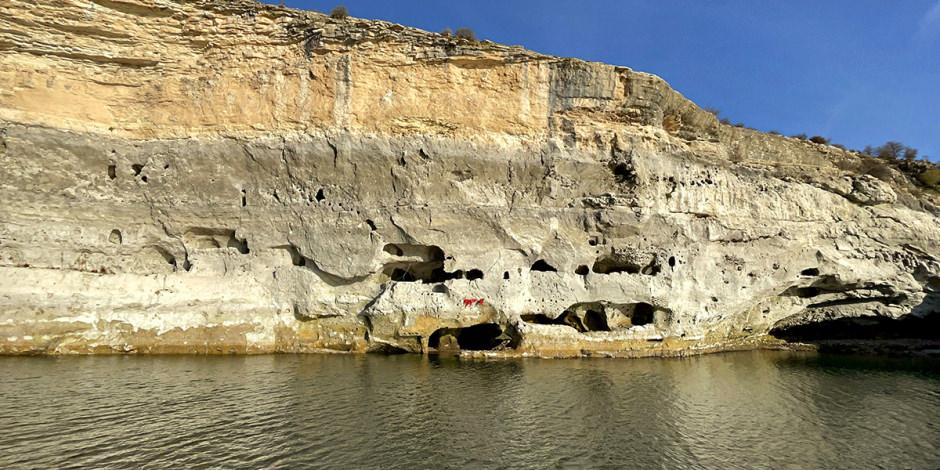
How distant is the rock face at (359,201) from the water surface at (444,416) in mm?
1870

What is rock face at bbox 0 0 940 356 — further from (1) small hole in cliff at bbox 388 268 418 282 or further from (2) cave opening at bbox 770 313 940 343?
(2) cave opening at bbox 770 313 940 343

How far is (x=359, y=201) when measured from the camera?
49.7 feet

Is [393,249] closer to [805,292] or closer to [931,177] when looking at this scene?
[805,292]

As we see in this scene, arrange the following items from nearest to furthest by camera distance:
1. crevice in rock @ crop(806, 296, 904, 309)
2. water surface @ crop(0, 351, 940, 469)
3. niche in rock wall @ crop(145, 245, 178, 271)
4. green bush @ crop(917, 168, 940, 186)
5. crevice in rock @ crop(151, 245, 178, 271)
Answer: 1. water surface @ crop(0, 351, 940, 469)
2. niche in rock wall @ crop(145, 245, 178, 271)
3. crevice in rock @ crop(151, 245, 178, 271)
4. crevice in rock @ crop(806, 296, 904, 309)
5. green bush @ crop(917, 168, 940, 186)

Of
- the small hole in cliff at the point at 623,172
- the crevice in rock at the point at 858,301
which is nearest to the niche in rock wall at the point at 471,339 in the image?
the small hole in cliff at the point at 623,172

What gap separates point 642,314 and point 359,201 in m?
9.12

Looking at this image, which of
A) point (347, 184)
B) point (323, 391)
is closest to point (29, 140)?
point (347, 184)

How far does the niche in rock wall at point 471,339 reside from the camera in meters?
15.2

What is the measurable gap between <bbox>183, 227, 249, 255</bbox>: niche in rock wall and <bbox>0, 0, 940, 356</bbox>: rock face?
2.0 inches

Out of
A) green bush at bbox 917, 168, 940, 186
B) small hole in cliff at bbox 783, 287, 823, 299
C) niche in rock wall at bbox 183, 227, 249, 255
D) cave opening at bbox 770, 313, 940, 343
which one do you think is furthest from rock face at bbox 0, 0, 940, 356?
green bush at bbox 917, 168, 940, 186

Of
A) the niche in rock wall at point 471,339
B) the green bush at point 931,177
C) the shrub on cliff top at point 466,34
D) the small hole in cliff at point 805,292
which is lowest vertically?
the niche in rock wall at point 471,339

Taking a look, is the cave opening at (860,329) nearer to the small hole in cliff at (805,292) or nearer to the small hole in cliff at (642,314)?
the small hole in cliff at (805,292)

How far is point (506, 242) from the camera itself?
50.4 ft

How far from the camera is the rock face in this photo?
13.7m
